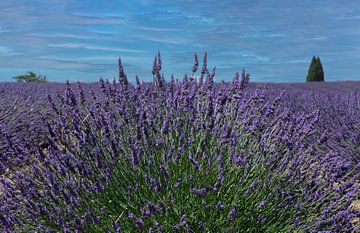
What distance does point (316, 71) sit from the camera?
66.7ft

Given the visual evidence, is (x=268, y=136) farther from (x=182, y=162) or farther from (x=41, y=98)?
(x=41, y=98)

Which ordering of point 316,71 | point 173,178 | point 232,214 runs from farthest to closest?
point 316,71
point 173,178
point 232,214

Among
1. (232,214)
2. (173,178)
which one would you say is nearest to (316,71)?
(173,178)

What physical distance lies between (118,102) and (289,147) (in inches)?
42.8

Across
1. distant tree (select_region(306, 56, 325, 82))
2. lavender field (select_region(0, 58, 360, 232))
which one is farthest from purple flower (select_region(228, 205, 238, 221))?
distant tree (select_region(306, 56, 325, 82))

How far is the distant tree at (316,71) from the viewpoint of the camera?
20.3 metres

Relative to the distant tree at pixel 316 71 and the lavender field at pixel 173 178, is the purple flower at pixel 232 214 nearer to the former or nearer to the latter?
the lavender field at pixel 173 178

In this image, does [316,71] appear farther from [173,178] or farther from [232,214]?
[232,214]

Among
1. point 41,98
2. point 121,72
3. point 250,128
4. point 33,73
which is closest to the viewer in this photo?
point 250,128

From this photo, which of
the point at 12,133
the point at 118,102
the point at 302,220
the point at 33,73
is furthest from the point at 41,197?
the point at 33,73

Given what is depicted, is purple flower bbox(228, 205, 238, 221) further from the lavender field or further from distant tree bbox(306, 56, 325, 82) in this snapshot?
distant tree bbox(306, 56, 325, 82)

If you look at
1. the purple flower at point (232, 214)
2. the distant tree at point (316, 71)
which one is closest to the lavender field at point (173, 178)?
the purple flower at point (232, 214)

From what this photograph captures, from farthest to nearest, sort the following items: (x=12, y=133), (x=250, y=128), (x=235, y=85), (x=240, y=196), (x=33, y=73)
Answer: (x=33, y=73), (x=12, y=133), (x=235, y=85), (x=250, y=128), (x=240, y=196)

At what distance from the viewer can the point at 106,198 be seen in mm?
2465
